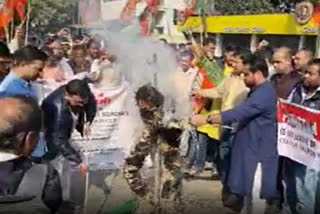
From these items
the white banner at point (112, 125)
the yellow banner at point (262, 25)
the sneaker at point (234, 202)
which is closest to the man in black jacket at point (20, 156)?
the white banner at point (112, 125)

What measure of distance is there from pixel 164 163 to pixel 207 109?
300 cm

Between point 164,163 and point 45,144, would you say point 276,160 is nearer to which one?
point 164,163

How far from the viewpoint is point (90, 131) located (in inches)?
275

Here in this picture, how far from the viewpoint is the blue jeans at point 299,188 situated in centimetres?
611

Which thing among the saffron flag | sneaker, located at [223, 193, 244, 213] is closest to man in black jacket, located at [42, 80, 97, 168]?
sneaker, located at [223, 193, 244, 213]

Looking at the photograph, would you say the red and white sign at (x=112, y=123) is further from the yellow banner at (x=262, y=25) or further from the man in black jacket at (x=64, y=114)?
the yellow banner at (x=262, y=25)

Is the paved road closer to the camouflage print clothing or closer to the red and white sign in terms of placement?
the red and white sign

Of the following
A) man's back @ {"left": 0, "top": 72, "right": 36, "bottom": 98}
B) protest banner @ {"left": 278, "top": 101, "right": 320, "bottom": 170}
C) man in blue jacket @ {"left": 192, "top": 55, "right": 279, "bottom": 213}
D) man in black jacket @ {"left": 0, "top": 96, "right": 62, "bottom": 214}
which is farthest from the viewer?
man in blue jacket @ {"left": 192, "top": 55, "right": 279, "bottom": 213}

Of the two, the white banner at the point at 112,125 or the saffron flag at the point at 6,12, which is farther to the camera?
the saffron flag at the point at 6,12

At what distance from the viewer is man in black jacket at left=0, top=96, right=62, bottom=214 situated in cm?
254

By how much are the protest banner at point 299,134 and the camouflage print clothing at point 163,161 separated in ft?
3.71

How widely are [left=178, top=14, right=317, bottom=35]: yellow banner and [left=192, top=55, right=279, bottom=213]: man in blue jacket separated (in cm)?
1640

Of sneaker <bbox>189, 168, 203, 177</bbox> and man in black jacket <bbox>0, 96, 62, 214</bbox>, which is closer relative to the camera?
man in black jacket <bbox>0, 96, 62, 214</bbox>

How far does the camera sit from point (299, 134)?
6285mm
